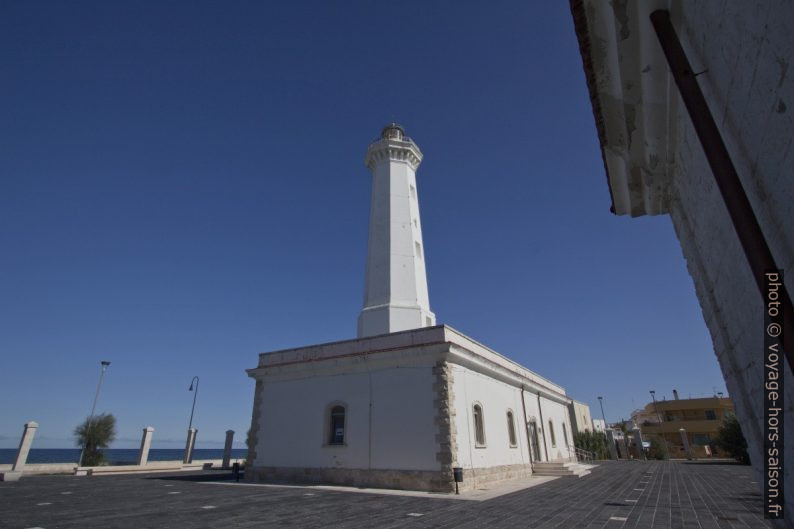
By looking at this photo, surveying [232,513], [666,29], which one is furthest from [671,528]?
[232,513]

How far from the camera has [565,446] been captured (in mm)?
24359

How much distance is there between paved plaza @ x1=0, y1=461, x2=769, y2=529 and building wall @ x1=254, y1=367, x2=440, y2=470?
1650mm

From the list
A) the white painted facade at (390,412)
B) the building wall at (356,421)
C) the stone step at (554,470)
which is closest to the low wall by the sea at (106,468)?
the building wall at (356,421)

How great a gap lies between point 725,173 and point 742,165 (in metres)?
0.14

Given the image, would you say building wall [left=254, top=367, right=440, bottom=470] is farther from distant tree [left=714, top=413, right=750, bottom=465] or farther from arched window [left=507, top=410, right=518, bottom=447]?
distant tree [left=714, top=413, right=750, bottom=465]

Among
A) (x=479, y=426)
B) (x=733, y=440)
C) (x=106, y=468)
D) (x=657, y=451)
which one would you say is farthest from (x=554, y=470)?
(x=106, y=468)

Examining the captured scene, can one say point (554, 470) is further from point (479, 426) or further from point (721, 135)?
point (721, 135)

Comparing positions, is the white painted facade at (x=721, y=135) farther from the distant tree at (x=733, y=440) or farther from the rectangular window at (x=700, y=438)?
the rectangular window at (x=700, y=438)

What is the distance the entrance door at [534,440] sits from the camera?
18305mm

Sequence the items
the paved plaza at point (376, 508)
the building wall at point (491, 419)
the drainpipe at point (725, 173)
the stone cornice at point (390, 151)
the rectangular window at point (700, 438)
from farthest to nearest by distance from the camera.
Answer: the rectangular window at point (700, 438) < the stone cornice at point (390, 151) < the building wall at point (491, 419) < the paved plaza at point (376, 508) < the drainpipe at point (725, 173)

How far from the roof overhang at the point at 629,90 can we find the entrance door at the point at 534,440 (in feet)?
56.1

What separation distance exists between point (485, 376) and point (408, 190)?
10334 mm

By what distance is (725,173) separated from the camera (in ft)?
7.15

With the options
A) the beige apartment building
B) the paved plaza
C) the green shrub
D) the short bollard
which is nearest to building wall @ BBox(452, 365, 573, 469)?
the short bollard
